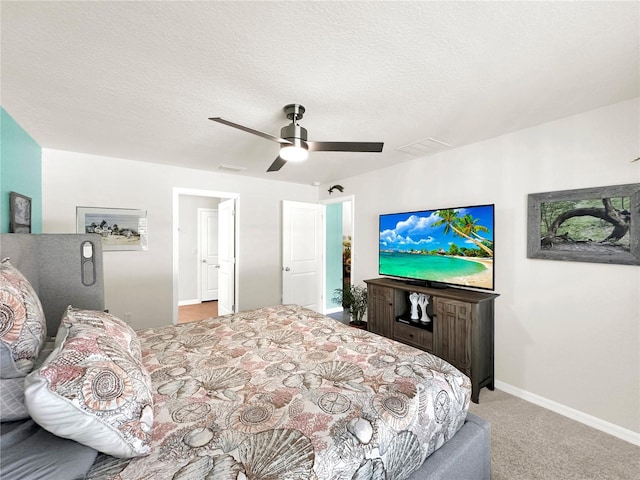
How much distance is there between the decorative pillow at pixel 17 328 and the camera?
0.94 meters

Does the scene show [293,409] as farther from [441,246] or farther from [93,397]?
[441,246]

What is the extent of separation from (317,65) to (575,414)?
10.7ft

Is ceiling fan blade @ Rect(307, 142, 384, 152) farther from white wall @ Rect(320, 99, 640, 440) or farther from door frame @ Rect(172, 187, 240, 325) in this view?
door frame @ Rect(172, 187, 240, 325)

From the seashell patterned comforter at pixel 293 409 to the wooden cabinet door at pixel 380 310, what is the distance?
1.42m

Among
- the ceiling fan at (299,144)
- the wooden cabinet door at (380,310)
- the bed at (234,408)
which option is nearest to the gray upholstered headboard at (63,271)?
the bed at (234,408)

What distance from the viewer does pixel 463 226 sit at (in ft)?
9.48

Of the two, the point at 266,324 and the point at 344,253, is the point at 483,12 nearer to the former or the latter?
the point at 266,324

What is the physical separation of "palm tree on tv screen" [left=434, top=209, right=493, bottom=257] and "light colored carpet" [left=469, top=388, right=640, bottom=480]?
1.40 meters

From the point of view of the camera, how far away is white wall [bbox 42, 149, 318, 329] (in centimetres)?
326

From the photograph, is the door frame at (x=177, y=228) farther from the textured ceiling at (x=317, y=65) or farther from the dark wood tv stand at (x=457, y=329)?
the dark wood tv stand at (x=457, y=329)

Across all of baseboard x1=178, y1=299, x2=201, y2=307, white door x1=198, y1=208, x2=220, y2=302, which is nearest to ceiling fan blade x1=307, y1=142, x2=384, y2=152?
white door x1=198, y1=208, x2=220, y2=302

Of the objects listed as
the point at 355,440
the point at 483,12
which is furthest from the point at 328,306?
the point at 483,12

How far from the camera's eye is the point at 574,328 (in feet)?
7.45

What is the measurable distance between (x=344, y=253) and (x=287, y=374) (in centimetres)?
415
